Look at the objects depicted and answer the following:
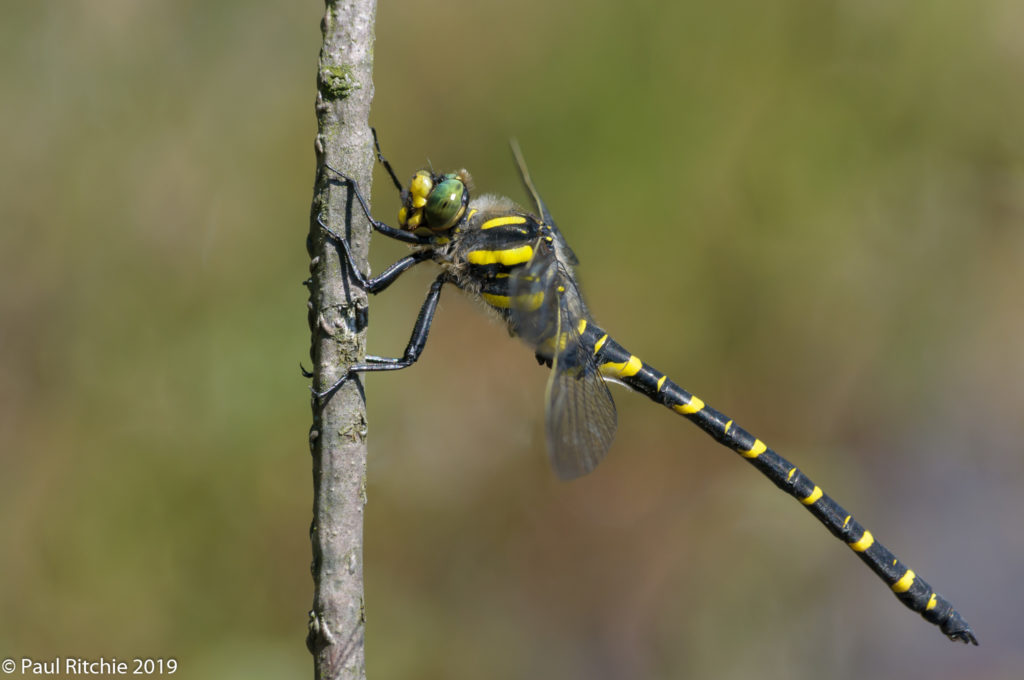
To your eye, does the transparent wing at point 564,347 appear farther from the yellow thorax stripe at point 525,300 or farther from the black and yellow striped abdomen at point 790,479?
the black and yellow striped abdomen at point 790,479

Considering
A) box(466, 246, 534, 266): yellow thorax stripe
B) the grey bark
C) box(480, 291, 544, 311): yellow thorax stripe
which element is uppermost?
box(466, 246, 534, 266): yellow thorax stripe

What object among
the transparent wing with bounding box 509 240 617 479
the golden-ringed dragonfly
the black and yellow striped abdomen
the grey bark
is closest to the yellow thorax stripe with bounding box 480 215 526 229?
the golden-ringed dragonfly

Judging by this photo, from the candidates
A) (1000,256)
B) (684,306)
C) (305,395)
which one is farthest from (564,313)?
(1000,256)

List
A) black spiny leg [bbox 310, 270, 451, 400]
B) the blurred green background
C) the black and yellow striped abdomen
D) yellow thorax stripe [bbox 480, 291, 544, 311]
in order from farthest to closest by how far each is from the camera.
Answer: the blurred green background, the black and yellow striped abdomen, yellow thorax stripe [bbox 480, 291, 544, 311], black spiny leg [bbox 310, 270, 451, 400]

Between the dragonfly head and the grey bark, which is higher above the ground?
the dragonfly head

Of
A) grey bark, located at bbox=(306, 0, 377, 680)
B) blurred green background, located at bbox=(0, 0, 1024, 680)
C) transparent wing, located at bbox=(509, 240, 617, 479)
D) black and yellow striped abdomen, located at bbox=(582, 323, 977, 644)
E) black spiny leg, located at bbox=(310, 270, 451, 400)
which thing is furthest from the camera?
blurred green background, located at bbox=(0, 0, 1024, 680)

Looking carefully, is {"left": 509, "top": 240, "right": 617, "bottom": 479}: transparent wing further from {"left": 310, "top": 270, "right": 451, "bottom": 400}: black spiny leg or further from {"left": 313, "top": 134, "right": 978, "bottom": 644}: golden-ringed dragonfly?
{"left": 310, "top": 270, "right": 451, "bottom": 400}: black spiny leg

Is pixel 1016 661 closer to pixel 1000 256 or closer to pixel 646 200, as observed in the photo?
pixel 1000 256
